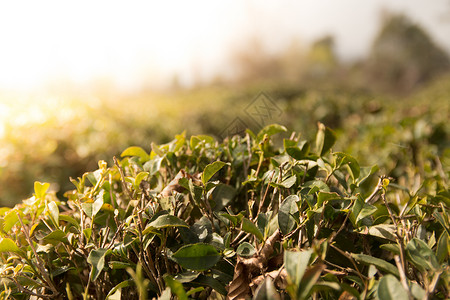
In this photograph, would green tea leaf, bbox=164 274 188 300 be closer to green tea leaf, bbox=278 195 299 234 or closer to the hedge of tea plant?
the hedge of tea plant

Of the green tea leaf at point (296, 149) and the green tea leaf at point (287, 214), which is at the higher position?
the green tea leaf at point (296, 149)

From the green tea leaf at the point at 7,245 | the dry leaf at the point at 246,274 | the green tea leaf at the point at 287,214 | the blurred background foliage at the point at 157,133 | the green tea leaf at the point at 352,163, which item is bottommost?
the blurred background foliage at the point at 157,133

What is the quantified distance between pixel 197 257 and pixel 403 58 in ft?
89.7

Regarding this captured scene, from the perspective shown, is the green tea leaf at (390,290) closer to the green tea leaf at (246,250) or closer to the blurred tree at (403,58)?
the green tea leaf at (246,250)

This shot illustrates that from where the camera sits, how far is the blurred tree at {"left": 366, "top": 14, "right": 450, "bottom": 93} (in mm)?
23562

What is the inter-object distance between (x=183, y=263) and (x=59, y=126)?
3311mm

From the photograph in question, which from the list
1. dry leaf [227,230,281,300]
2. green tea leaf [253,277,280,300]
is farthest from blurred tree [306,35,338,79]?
green tea leaf [253,277,280,300]

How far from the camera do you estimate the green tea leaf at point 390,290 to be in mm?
559

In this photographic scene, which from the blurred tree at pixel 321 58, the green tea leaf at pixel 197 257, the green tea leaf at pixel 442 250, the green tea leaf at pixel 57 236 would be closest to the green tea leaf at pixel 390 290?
the green tea leaf at pixel 442 250

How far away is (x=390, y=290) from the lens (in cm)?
57

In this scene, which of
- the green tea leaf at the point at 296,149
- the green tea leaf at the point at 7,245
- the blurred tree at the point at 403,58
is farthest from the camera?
the blurred tree at the point at 403,58

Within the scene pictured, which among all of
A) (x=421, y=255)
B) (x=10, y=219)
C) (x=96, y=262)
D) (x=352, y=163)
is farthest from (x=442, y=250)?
(x=10, y=219)

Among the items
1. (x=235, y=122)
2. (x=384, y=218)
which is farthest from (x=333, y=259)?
(x=235, y=122)

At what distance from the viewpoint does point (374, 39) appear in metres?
26.0
